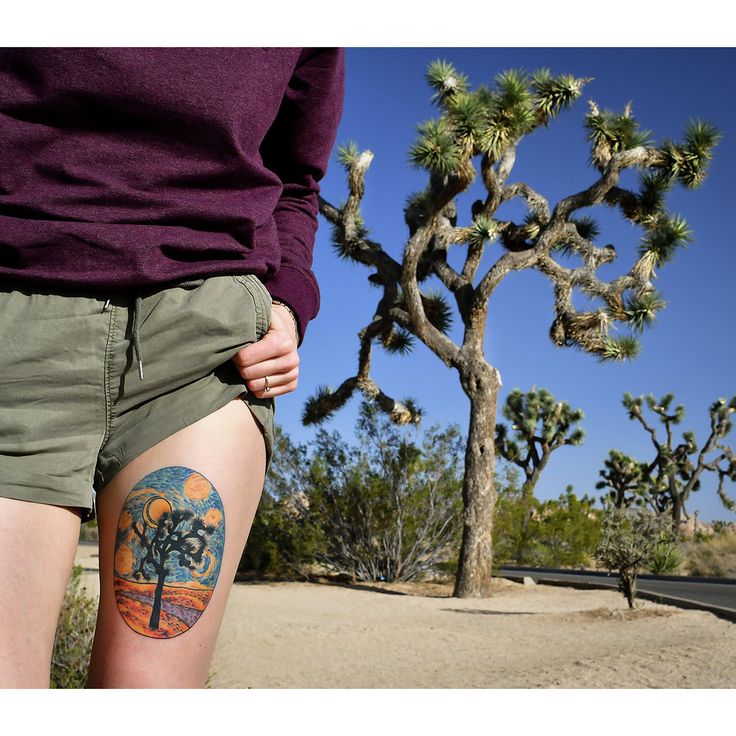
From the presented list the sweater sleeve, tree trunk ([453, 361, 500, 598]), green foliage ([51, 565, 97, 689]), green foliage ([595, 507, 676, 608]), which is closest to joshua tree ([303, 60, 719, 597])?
tree trunk ([453, 361, 500, 598])

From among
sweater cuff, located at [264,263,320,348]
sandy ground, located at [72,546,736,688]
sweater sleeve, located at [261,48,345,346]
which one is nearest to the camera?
sweater cuff, located at [264,263,320,348]

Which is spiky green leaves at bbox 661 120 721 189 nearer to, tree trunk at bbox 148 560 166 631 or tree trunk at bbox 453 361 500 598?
tree trunk at bbox 453 361 500 598

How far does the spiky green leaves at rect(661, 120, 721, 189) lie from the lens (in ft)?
41.3

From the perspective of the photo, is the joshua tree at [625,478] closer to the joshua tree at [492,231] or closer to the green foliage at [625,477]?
the green foliage at [625,477]

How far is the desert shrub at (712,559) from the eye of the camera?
1764cm

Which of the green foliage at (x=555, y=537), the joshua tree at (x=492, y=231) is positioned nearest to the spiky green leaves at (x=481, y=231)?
the joshua tree at (x=492, y=231)

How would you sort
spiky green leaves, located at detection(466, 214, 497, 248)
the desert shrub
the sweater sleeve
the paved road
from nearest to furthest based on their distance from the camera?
the sweater sleeve
the paved road
spiky green leaves, located at detection(466, 214, 497, 248)
the desert shrub

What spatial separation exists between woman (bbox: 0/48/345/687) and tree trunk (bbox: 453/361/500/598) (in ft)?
34.9

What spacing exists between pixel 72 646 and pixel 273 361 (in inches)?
137

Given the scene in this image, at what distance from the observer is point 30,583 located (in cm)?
105

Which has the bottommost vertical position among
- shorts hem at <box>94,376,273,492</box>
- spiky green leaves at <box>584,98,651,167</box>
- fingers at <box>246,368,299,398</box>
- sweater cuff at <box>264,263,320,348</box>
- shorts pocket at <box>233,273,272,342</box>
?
shorts hem at <box>94,376,273,492</box>

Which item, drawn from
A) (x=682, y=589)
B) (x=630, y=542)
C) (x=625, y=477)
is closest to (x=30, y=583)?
(x=630, y=542)

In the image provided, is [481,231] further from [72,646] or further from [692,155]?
[72,646]

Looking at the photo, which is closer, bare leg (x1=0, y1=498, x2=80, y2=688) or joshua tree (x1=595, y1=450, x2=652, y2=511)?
bare leg (x1=0, y1=498, x2=80, y2=688)
